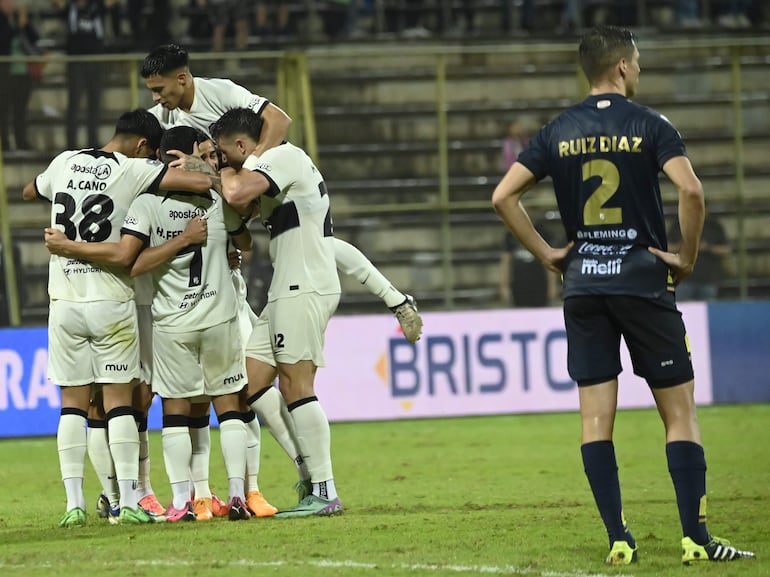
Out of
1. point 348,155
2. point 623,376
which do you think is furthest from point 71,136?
point 623,376

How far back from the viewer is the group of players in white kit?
308 inches

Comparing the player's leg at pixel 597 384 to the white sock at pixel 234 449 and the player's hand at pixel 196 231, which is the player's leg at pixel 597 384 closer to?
the white sock at pixel 234 449

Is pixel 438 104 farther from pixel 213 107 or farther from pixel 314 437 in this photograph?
pixel 314 437

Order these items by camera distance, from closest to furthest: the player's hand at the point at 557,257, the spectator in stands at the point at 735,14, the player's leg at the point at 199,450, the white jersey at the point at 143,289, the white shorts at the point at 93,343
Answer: the player's hand at the point at 557,257 < the white shorts at the point at 93,343 < the player's leg at the point at 199,450 < the white jersey at the point at 143,289 < the spectator in stands at the point at 735,14

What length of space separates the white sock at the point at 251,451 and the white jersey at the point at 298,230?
0.86 metres

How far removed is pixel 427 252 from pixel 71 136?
4.30 m

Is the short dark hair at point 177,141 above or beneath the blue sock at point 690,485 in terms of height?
above

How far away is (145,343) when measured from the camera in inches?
324

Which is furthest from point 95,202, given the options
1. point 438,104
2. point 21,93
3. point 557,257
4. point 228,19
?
point 228,19

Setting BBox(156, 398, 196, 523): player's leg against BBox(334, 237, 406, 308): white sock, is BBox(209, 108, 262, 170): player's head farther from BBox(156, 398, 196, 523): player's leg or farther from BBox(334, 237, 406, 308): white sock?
BBox(156, 398, 196, 523): player's leg

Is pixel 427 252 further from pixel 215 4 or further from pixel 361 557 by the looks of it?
pixel 361 557

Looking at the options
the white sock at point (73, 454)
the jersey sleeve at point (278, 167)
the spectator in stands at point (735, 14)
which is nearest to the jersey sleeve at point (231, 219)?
the jersey sleeve at point (278, 167)

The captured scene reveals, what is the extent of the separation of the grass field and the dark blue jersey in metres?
1.27

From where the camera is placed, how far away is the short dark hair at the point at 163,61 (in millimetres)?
8094
